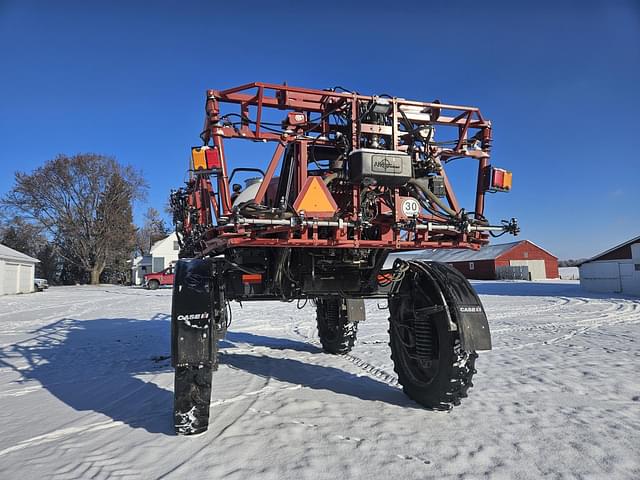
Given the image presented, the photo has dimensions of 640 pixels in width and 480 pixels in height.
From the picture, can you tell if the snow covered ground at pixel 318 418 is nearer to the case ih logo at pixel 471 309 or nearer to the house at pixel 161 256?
the case ih logo at pixel 471 309

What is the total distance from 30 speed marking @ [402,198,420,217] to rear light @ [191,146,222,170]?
1574 mm

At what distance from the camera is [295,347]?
25.1ft

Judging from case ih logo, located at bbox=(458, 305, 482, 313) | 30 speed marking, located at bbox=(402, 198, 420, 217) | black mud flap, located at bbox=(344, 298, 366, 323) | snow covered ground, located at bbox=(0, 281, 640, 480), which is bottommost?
snow covered ground, located at bbox=(0, 281, 640, 480)

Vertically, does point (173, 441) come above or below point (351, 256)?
below

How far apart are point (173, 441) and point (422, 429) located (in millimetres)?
1884

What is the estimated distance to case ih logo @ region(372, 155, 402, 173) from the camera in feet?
11.3

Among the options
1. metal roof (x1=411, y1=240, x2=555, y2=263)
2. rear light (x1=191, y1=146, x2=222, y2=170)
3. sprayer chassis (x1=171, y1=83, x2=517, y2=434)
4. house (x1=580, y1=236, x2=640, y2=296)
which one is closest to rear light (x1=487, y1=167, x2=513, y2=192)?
sprayer chassis (x1=171, y1=83, x2=517, y2=434)

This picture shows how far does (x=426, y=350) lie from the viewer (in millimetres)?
4113

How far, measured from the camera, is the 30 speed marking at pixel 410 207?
12.2 ft

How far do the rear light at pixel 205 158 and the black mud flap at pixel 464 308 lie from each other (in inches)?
84.6

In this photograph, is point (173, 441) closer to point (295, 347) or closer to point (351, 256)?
point (351, 256)

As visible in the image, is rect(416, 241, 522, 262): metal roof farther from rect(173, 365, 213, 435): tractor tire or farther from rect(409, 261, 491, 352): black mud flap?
rect(173, 365, 213, 435): tractor tire

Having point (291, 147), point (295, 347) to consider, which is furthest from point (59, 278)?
point (291, 147)

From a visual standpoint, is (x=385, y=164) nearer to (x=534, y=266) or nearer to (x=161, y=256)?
(x=534, y=266)
